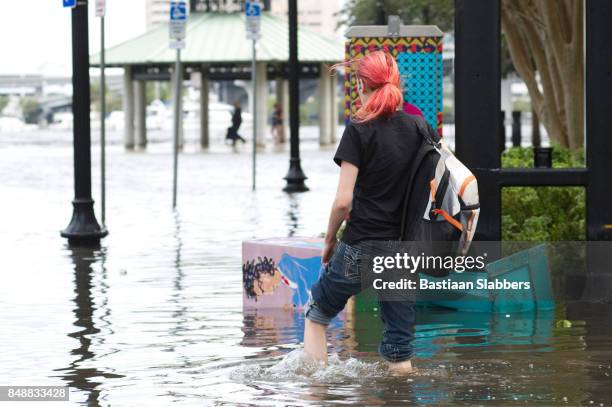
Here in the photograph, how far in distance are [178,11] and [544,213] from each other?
10383 millimetres

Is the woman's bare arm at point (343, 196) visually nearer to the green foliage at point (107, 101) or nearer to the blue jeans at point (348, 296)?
the blue jeans at point (348, 296)

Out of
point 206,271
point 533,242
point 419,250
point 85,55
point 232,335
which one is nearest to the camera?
point 419,250

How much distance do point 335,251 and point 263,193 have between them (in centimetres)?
1853

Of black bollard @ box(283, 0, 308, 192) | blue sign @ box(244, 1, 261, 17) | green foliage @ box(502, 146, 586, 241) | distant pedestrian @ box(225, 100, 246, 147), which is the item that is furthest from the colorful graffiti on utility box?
distant pedestrian @ box(225, 100, 246, 147)

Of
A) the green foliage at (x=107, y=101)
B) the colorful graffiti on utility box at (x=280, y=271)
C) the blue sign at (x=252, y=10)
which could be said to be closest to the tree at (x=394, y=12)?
the blue sign at (x=252, y=10)

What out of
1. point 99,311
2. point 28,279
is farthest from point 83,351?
point 28,279

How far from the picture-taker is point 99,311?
39.1 ft

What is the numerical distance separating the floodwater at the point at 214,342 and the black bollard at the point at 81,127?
316 mm

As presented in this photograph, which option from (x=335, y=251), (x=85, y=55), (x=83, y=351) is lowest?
(x=83, y=351)

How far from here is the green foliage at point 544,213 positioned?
45.0 ft

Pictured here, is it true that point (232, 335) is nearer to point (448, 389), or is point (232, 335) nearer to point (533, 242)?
point (448, 389)

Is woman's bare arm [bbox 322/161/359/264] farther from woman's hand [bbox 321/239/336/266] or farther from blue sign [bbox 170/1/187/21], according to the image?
blue sign [bbox 170/1/187/21]

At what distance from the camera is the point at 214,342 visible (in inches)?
404

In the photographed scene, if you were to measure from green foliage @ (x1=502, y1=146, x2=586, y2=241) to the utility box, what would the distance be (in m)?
1.54
